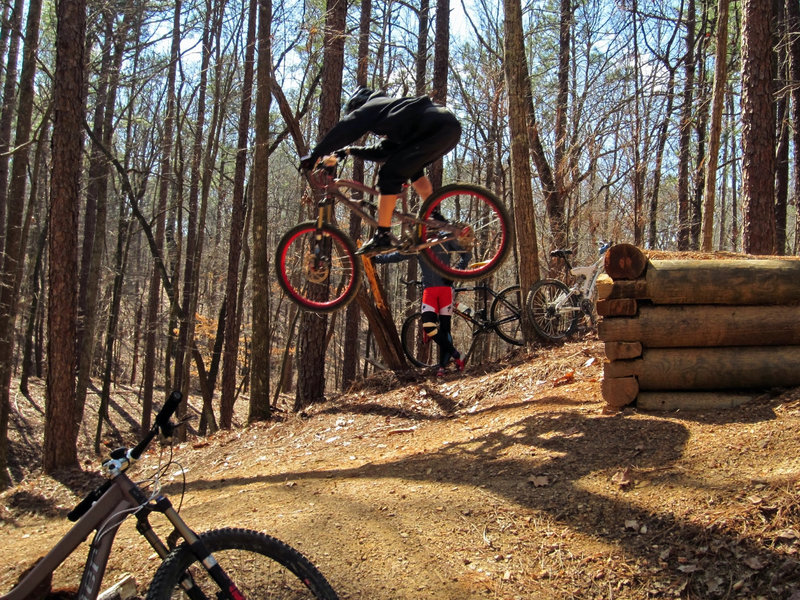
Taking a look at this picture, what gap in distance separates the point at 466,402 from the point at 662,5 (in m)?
14.6

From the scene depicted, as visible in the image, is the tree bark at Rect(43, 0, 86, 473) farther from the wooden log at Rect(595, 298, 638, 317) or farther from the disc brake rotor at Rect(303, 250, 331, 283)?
the wooden log at Rect(595, 298, 638, 317)

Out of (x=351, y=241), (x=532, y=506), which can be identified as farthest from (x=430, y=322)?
(x=532, y=506)

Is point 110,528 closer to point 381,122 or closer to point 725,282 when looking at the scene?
point 381,122

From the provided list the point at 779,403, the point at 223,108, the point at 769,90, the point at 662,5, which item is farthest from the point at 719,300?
the point at 662,5

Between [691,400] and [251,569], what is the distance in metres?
3.98

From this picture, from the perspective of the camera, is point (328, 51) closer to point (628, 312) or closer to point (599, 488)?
point (628, 312)

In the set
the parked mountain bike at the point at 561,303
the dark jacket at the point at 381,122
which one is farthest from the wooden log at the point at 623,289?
the parked mountain bike at the point at 561,303

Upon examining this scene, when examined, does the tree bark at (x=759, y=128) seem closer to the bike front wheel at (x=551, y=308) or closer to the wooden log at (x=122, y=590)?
the bike front wheel at (x=551, y=308)

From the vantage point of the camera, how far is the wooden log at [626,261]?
521 centimetres

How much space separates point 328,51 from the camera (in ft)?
29.8

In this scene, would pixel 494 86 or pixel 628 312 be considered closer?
pixel 628 312

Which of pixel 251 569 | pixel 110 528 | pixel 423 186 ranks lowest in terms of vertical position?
pixel 251 569

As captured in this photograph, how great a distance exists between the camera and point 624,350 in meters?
5.15

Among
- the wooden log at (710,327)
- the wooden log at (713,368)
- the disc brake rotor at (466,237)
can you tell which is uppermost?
the disc brake rotor at (466,237)
